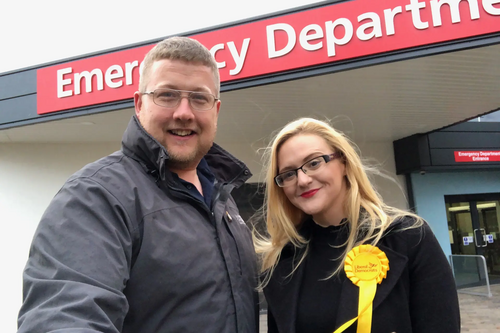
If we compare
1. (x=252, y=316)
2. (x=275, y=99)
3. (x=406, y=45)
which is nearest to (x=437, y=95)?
(x=406, y=45)

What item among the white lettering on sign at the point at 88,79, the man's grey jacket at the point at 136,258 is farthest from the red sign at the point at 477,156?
the man's grey jacket at the point at 136,258

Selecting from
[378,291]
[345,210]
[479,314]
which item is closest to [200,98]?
[345,210]

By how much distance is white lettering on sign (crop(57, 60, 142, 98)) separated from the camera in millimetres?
5309

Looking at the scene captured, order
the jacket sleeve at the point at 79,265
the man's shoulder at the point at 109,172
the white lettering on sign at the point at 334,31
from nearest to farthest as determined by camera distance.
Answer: the jacket sleeve at the point at 79,265 → the man's shoulder at the point at 109,172 → the white lettering on sign at the point at 334,31

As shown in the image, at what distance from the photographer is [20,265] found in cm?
687

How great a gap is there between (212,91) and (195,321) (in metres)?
1.00

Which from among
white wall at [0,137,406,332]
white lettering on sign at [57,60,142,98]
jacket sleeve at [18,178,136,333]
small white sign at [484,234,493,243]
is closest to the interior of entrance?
small white sign at [484,234,493,243]

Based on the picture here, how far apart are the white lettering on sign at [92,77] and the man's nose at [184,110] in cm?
397

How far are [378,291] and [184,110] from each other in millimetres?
1160

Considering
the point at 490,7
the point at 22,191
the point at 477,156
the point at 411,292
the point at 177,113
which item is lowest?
the point at 411,292

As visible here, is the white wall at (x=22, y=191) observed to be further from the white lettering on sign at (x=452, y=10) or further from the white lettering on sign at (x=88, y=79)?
the white lettering on sign at (x=452, y=10)

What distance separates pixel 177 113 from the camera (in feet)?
5.39

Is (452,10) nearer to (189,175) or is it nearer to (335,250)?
(335,250)

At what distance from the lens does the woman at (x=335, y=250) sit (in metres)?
1.58
